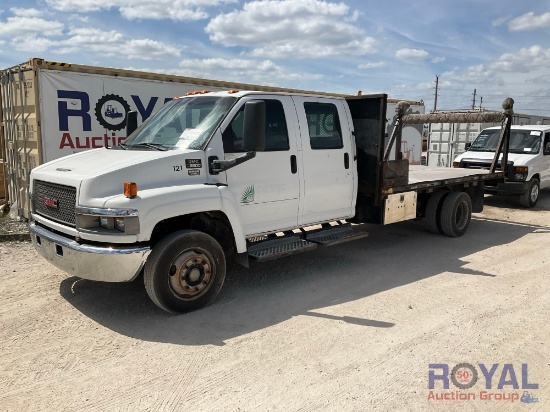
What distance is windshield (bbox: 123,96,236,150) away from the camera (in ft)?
16.2

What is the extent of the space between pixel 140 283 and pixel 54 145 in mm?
4163

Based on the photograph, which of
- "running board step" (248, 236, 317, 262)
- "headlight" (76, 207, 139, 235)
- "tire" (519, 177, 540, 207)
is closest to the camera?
"headlight" (76, 207, 139, 235)

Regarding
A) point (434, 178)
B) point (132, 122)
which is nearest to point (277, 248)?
point (132, 122)

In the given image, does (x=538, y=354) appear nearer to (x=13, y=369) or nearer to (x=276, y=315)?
(x=276, y=315)

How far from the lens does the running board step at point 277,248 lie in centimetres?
522

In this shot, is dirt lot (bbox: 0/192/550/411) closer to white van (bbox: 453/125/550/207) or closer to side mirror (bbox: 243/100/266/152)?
side mirror (bbox: 243/100/266/152)

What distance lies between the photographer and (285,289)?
5535 millimetres

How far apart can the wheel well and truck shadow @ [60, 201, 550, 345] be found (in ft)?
2.06

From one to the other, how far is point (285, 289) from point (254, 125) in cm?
200

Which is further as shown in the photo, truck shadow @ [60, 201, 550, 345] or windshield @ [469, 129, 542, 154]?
windshield @ [469, 129, 542, 154]

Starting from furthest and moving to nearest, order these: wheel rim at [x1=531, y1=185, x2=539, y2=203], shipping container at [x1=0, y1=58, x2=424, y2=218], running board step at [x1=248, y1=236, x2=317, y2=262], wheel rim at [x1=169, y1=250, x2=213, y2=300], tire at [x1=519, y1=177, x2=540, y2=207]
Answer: wheel rim at [x1=531, y1=185, x2=539, y2=203]
tire at [x1=519, y1=177, x2=540, y2=207]
shipping container at [x1=0, y1=58, x2=424, y2=218]
running board step at [x1=248, y1=236, x2=317, y2=262]
wheel rim at [x1=169, y1=250, x2=213, y2=300]

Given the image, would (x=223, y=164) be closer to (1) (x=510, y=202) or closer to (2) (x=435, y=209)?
(2) (x=435, y=209)

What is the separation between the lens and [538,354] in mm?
3979

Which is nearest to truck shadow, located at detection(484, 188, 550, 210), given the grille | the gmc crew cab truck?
the gmc crew cab truck
